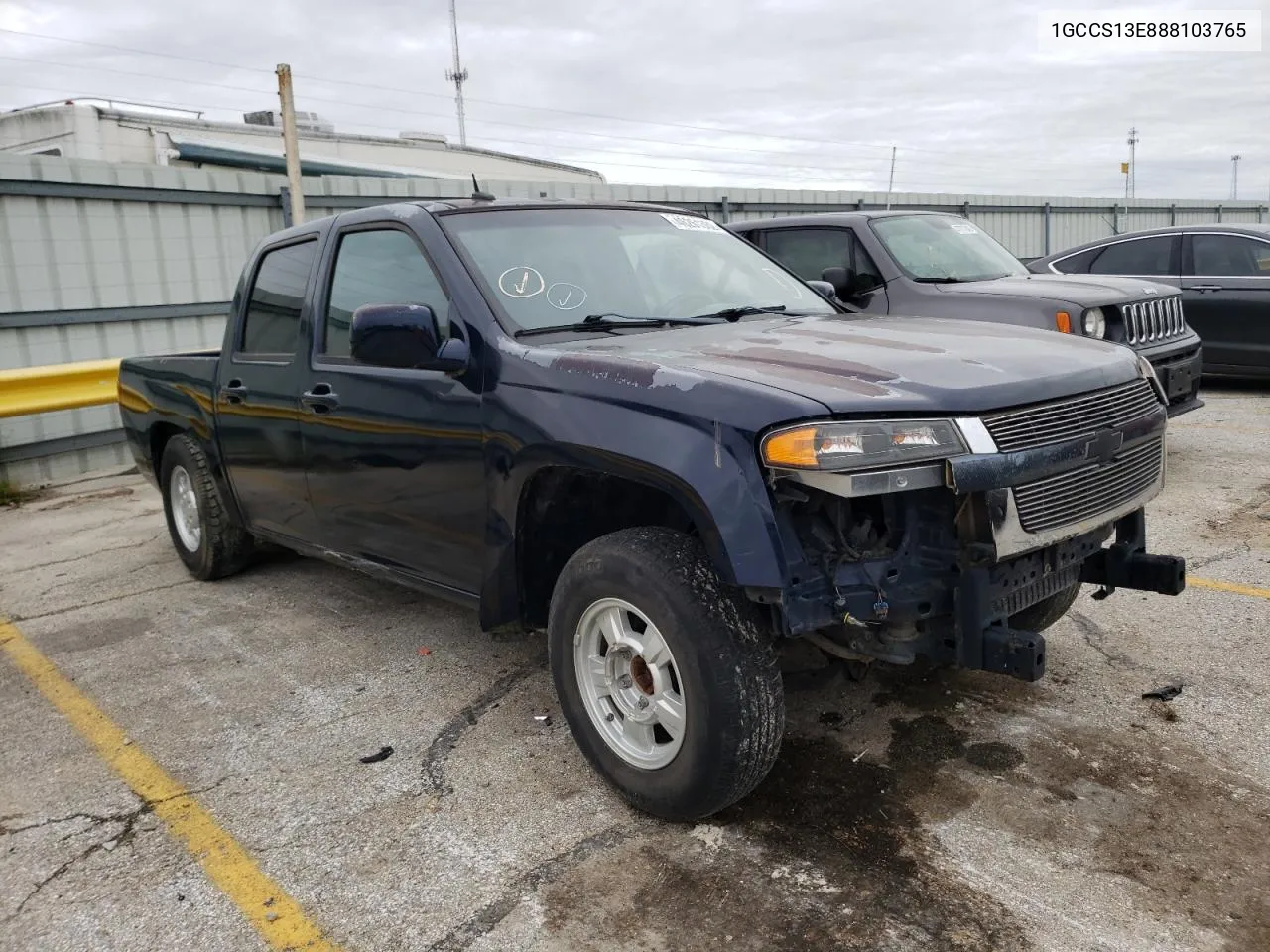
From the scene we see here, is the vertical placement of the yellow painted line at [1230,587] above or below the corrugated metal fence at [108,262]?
below

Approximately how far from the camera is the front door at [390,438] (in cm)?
377

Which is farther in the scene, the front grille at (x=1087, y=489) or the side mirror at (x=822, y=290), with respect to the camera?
the side mirror at (x=822, y=290)

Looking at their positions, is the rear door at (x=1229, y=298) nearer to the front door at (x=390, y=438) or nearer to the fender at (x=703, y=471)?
the front door at (x=390, y=438)

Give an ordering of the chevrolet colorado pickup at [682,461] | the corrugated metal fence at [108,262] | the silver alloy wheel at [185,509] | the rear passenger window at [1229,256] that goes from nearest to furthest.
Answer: the chevrolet colorado pickup at [682,461] → the silver alloy wheel at [185,509] → the corrugated metal fence at [108,262] → the rear passenger window at [1229,256]

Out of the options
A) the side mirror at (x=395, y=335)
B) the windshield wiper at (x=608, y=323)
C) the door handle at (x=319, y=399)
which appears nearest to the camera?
the side mirror at (x=395, y=335)

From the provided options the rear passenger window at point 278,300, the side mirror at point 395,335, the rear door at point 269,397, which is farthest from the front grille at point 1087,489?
the rear passenger window at point 278,300

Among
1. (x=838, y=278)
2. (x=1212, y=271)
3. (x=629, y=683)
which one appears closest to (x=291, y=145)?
(x=838, y=278)

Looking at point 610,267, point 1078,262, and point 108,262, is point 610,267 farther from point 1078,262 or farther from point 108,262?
point 1078,262

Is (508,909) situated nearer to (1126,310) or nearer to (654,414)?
(654,414)

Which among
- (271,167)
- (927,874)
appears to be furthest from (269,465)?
(271,167)

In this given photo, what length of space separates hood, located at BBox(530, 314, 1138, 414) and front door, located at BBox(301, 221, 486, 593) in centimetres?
54

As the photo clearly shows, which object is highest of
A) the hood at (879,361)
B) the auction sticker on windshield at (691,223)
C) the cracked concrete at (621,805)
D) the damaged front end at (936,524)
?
the auction sticker on windshield at (691,223)

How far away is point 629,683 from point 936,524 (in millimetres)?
1032

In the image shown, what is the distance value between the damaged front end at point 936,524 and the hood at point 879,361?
0.07 metres
